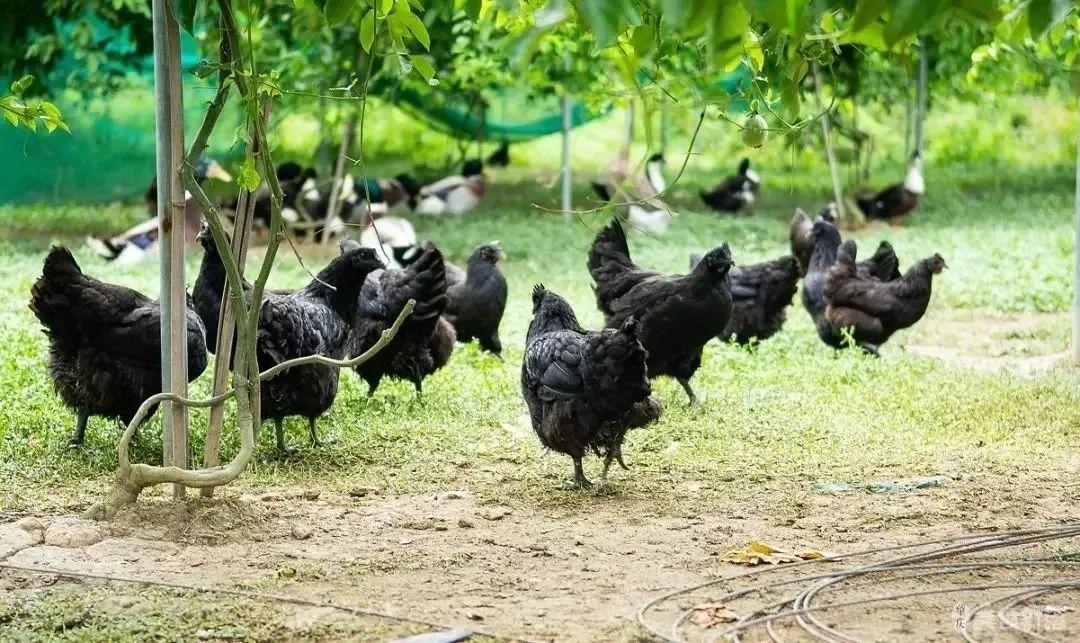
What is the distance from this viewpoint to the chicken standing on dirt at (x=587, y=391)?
5.91 metres

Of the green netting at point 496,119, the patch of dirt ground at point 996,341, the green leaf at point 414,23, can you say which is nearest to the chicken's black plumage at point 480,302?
the patch of dirt ground at point 996,341

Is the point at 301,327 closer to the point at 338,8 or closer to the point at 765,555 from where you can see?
the point at 765,555

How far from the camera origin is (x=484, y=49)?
13.9m

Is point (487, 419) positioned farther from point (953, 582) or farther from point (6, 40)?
point (6, 40)

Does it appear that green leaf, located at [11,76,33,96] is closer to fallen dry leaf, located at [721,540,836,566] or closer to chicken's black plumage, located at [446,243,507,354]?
fallen dry leaf, located at [721,540,836,566]

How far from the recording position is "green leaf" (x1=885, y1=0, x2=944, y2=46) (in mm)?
2082

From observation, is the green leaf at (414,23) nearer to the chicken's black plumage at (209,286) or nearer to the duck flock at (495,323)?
the duck flock at (495,323)

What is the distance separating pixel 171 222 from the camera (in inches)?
204

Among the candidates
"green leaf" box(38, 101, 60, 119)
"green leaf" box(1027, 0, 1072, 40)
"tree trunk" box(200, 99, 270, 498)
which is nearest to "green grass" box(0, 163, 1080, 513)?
"tree trunk" box(200, 99, 270, 498)

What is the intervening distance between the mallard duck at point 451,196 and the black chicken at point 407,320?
9496 mm

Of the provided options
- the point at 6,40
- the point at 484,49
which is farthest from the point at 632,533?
the point at 6,40

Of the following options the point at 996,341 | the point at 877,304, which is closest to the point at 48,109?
the point at 877,304

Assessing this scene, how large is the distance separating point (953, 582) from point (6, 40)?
12.9 meters

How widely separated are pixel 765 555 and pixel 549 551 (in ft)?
Answer: 2.89
